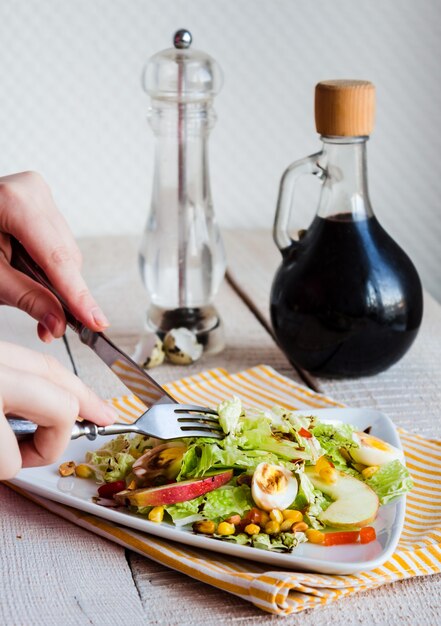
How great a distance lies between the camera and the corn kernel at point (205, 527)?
836 mm

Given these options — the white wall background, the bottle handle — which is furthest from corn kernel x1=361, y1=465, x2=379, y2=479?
the white wall background

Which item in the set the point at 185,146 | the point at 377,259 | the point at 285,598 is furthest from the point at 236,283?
the point at 285,598

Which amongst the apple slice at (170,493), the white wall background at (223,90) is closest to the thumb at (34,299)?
the apple slice at (170,493)

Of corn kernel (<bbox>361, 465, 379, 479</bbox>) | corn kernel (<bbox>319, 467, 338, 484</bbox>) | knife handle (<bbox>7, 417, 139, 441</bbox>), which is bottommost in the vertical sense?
corn kernel (<bbox>361, 465, 379, 479</bbox>)

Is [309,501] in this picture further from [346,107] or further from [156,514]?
[346,107]

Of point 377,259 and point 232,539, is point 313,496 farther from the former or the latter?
point 377,259

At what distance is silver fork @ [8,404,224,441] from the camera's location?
34.8 inches

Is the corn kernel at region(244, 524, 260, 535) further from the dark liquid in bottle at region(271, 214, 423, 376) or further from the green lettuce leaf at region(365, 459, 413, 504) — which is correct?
the dark liquid in bottle at region(271, 214, 423, 376)

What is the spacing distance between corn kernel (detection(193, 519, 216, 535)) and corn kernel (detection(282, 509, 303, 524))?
64 mm

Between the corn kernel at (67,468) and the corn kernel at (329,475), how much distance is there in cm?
24

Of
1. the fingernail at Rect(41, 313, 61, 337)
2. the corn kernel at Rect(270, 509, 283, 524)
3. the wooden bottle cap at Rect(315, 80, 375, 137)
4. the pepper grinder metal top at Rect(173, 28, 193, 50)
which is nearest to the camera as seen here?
the corn kernel at Rect(270, 509, 283, 524)

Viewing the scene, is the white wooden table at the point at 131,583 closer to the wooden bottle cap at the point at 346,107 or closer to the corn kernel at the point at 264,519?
the corn kernel at the point at 264,519

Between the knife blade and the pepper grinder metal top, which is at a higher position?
the pepper grinder metal top

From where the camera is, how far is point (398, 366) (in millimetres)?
1353
